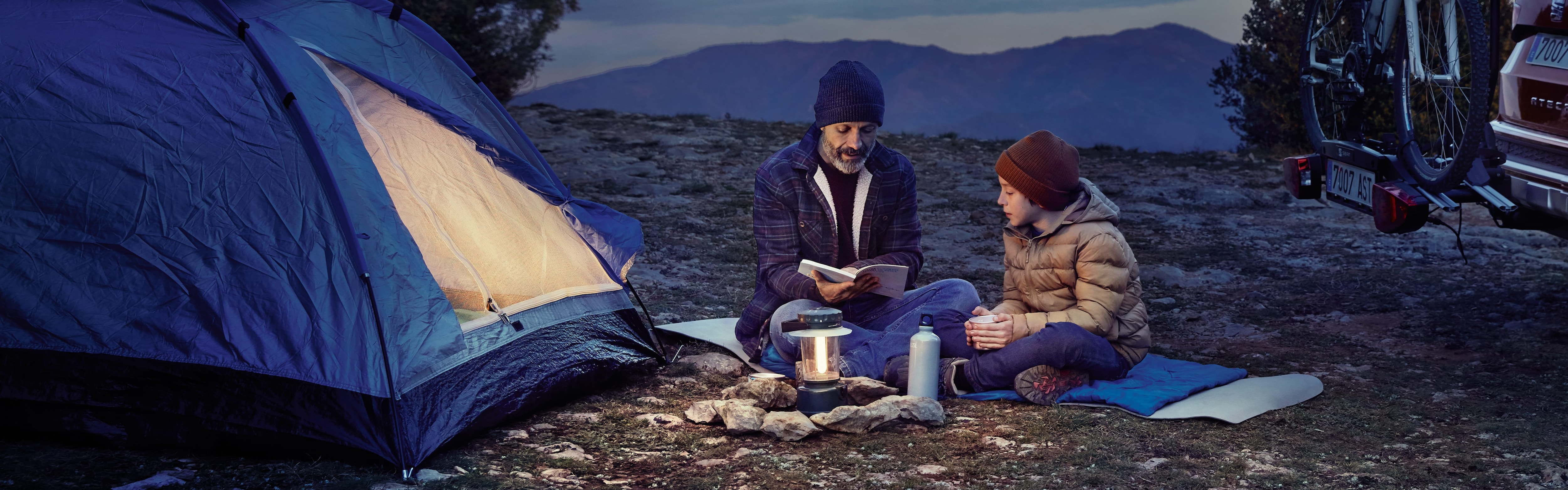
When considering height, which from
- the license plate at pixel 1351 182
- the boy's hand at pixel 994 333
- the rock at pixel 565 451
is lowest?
the rock at pixel 565 451

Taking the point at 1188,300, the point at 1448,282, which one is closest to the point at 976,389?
the point at 1188,300

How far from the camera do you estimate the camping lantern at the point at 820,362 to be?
348 cm

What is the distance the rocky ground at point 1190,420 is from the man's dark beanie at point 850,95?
106 centimetres

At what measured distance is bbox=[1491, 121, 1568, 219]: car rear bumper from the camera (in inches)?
149

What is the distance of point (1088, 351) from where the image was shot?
12.0ft

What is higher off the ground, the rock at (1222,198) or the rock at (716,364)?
the rock at (716,364)

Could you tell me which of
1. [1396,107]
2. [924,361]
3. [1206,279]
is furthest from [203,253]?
[1206,279]

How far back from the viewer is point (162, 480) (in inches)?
115

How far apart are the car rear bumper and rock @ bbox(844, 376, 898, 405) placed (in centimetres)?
239

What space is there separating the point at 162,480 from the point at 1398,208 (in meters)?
4.37

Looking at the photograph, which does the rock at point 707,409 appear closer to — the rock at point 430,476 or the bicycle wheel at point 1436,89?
the rock at point 430,476

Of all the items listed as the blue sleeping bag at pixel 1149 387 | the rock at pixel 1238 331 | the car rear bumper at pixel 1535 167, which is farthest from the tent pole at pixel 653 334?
the car rear bumper at pixel 1535 167

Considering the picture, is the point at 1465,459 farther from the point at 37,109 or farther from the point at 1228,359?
the point at 37,109

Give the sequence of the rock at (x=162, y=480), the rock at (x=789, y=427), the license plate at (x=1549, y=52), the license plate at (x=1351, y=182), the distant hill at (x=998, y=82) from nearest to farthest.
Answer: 1. the rock at (x=162, y=480)
2. the rock at (x=789, y=427)
3. the license plate at (x=1549, y=52)
4. the license plate at (x=1351, y=182)
5. the distant hill at (x=998, y=82)
